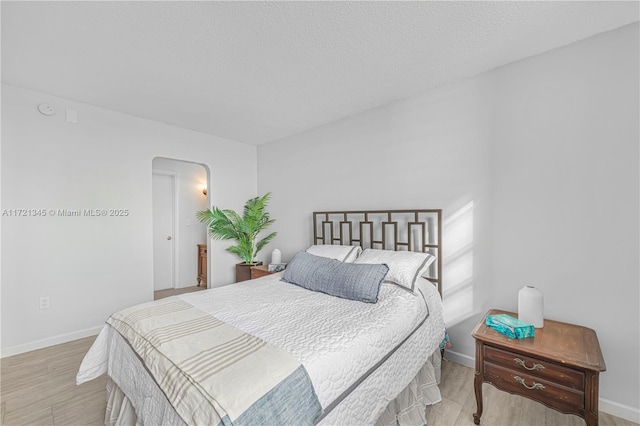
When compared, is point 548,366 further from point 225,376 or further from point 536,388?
point 225,376

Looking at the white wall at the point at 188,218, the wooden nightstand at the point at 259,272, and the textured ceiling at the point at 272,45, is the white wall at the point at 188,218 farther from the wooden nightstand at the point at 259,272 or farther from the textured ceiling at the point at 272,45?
the textured ceiling at the point at 272,45

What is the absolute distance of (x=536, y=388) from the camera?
1.49 metres

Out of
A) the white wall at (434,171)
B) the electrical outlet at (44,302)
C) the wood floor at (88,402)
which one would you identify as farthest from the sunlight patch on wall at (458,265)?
the electrical outlet at (44,302)

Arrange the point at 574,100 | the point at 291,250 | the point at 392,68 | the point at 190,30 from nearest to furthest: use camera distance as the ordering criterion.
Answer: the point at 190,30 → the point at 574,100 → the point at 392,68 → the point at 291,250

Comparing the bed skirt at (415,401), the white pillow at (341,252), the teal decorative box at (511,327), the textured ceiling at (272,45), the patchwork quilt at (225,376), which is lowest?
the bed skirt at (415,401)

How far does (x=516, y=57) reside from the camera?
2.08 meters

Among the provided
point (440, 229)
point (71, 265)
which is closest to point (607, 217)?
point (440, 229)

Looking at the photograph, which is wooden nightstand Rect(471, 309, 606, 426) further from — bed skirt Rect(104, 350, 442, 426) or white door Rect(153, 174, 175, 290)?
white door Rect(153, 174, 175, 290)

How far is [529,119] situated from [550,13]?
2.28 ft

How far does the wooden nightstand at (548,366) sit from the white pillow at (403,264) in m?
0.56

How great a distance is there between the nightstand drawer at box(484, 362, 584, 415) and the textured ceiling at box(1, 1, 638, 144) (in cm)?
216

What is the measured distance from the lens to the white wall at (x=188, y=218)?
4.81 metres

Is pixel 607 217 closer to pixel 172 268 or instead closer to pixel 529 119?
pixel 529 119

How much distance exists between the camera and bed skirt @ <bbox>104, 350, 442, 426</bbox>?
1.44 metres
